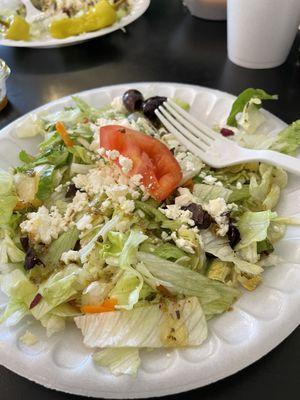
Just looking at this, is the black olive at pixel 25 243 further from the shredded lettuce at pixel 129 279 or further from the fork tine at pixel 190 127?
the fork tine at pixel 190 127

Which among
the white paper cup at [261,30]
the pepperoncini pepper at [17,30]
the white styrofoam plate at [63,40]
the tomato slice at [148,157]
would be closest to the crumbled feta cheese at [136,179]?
the tomato slice at [148,157]

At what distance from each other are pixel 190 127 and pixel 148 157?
249 mm

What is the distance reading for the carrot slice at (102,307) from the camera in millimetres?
970

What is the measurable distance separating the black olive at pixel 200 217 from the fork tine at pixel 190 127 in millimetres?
329

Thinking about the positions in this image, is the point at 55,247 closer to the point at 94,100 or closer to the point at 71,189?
the point at 71,189

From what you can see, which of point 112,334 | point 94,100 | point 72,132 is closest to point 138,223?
point 112,334

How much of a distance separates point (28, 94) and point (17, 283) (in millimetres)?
1233

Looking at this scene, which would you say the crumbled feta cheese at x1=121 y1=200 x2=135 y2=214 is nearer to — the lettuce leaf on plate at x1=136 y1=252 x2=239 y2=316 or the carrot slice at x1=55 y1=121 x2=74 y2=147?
the lettuce leaf on plate at x1=136 y1=252 x2=239 y2=316

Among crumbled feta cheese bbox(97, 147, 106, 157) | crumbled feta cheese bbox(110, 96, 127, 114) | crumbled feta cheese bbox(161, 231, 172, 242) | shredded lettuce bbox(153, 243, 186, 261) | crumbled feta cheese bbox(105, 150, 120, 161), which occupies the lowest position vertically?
crumbled feta cheese bbox(161, 231, 172, 242)

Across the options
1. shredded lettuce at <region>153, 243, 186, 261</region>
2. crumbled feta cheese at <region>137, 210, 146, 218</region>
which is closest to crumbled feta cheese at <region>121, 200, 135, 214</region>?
crumbled feta cheese at <region>137, 210, 146, 218</region>

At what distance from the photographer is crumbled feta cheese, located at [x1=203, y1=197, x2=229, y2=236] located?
110cm

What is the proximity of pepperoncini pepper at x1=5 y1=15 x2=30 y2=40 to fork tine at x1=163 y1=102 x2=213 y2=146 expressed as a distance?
113 centimetres

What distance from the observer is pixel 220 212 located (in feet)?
3.68

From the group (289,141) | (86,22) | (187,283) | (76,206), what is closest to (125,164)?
(76,206)
